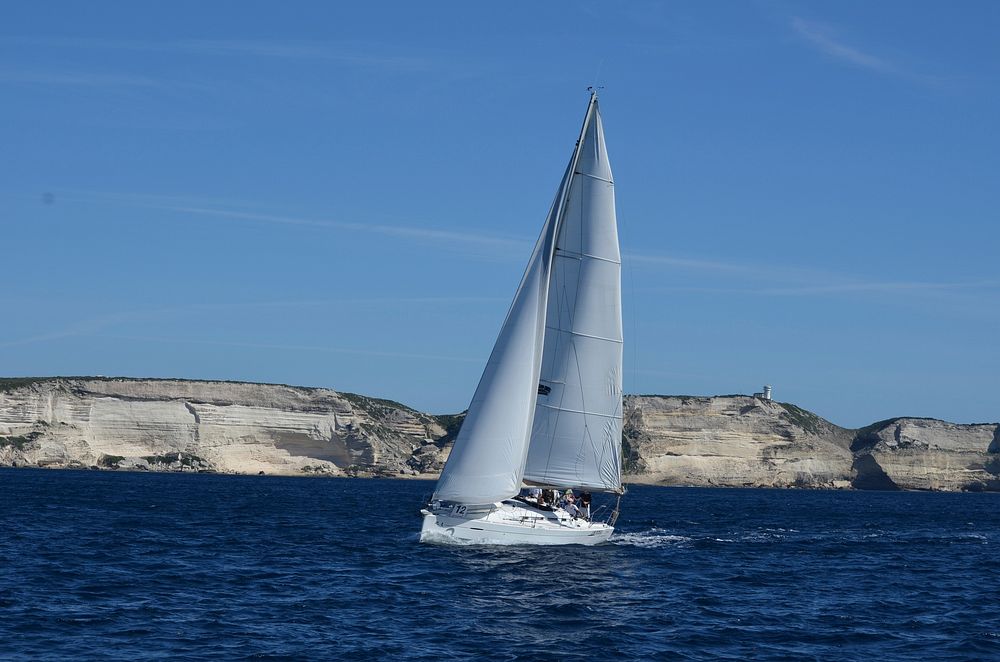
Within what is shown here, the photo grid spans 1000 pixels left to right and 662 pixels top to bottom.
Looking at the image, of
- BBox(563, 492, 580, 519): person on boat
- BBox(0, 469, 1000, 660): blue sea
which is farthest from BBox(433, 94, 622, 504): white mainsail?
BBox(0, 469, 1000, 660): blue sea

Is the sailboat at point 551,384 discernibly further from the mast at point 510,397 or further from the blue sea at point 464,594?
the blue sea at point 464,594

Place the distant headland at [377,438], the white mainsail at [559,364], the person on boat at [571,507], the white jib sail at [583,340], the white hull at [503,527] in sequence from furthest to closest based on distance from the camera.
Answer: the distant headland at [377,438] < the person on boat at [571,507] < the white jib sail at [583,340] < the white hull at [503,527] < the white mainsail at [559,364]

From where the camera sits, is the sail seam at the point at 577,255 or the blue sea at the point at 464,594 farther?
the sail seam at the point at 577,255

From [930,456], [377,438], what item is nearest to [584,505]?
[377,438]

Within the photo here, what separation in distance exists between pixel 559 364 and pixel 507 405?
211 centimetres

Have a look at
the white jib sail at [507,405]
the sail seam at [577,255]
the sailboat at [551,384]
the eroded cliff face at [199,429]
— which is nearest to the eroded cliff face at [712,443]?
the eroded cliff face at [199,429]

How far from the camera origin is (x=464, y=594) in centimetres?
2545

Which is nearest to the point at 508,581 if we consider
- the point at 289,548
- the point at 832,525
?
the point at 289,548

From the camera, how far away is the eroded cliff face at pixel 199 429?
347 feet

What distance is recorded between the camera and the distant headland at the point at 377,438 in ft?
351

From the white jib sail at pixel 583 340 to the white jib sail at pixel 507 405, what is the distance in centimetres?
43

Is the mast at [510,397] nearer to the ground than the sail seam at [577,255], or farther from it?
nearer to the ground

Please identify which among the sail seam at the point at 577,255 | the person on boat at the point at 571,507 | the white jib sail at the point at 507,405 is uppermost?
the sail seam at the point at 577,255

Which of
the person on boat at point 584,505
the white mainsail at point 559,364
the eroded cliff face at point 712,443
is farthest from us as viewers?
the eroded cliff face at point 712,443
